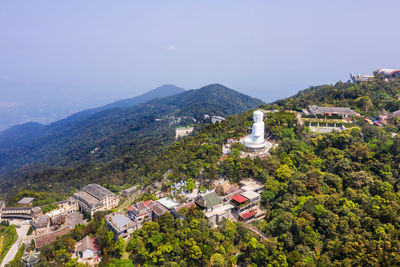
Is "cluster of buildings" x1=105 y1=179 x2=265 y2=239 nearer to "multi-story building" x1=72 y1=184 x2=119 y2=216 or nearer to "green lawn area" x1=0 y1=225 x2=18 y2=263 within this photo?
"multi-story building" x1=72 y1=184 x2=119 y2=216

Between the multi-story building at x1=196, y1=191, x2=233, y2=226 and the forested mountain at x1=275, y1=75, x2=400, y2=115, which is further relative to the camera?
the forested mountain at x1=275, y1=75, x2=400, y2=115

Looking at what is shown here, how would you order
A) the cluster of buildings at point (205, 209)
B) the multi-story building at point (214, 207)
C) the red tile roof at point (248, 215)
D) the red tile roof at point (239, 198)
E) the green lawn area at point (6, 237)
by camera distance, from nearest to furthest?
the cluster of buildings at point (205, 209)
the multi-story building at point (214, 207)
the red tile roof at point (248, 215)
the red tile roof at point (239, 198)
the green lawn area at point (6, 237)

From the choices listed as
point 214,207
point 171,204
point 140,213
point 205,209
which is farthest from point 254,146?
point 140,213

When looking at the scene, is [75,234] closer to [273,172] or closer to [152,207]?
[152,207]

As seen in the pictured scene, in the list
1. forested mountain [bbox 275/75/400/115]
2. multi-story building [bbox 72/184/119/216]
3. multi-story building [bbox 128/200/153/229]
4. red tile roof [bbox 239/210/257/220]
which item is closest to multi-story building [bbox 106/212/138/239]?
multi-story building [bbox 128/200/153/229]

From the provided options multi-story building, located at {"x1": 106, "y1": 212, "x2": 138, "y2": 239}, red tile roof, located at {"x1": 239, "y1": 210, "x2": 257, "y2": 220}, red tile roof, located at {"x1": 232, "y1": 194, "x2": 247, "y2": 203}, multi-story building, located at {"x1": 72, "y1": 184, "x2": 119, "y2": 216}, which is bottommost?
multi-story building, located at {"x1": 72, "y1": 184, "x2": 119, "y2": 216}

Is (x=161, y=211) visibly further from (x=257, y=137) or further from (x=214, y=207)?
(x=257, y=137)

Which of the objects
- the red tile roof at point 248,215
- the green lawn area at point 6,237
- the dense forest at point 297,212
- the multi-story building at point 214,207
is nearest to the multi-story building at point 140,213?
the dense forest at point 297,212

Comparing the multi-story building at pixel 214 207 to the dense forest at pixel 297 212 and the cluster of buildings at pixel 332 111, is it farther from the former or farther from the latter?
the cluster of buildings at pixel 332 111
